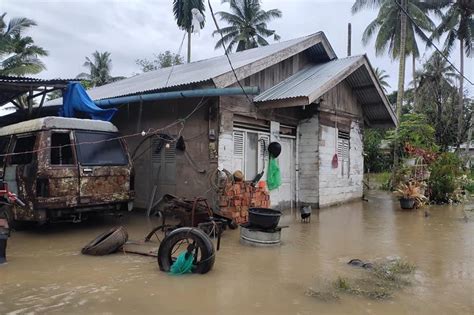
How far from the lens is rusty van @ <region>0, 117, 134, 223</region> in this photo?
728 centimetres

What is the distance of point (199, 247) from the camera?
5.18 m

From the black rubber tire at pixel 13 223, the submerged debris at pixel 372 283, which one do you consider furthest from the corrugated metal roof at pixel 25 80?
the submerged debris at pixel 372 283

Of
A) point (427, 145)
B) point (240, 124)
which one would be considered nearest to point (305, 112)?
point (240, 124)

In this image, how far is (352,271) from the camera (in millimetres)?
5473

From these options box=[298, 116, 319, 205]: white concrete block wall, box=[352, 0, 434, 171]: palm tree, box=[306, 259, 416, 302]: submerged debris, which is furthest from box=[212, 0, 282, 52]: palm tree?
box=[306, 259, 416, 302]: submerged debris

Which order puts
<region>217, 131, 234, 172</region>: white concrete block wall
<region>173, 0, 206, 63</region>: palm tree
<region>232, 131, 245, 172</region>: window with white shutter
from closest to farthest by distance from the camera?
1. <region>217, 131, 234, 172</region>: white concrete block wall
2. <region>232, 131, 245, 172</region>: window with white shutter
3. <region>173, 0, 206, 63</region>: palm tree

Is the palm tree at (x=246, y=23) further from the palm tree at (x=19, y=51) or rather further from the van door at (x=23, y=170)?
the van door at (x=23, y=170)

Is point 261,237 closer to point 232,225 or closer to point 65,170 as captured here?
point 232,225

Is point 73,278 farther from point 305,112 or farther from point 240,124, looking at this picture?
point 305,112

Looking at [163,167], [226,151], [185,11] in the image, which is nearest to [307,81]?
[226,151]

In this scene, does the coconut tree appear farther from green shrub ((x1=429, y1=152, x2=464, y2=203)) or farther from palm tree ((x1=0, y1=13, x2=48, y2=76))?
palm tree ((x1=0, y1=13, x2=48, y2=76))

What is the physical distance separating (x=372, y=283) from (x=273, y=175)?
6.00 meters

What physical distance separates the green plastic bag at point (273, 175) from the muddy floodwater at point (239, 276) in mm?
2177

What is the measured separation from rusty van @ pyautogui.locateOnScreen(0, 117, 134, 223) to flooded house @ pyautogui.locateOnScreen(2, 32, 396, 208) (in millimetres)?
853
